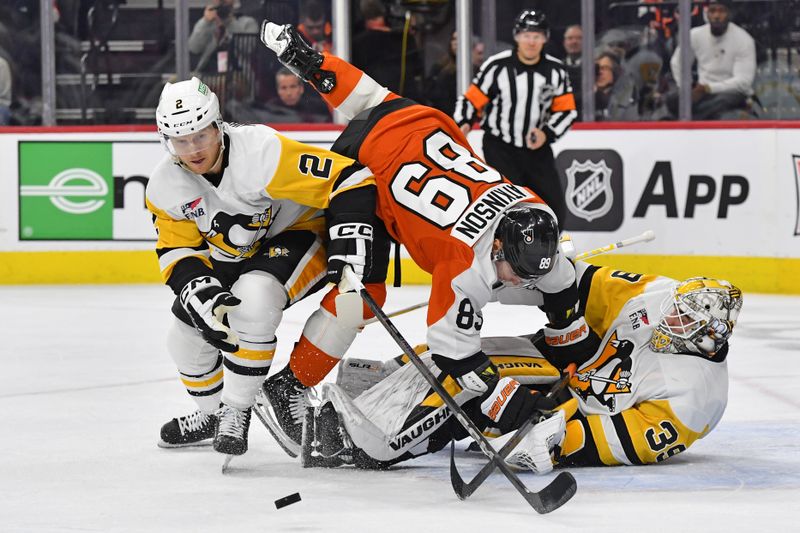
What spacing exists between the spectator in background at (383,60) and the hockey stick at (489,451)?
471 centimetres

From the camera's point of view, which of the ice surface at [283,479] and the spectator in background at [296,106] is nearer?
the ice surface at [283,479]

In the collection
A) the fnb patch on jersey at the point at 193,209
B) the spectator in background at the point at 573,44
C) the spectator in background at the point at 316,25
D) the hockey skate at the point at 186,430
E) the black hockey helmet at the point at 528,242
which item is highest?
the spectator in background at the point at 316,25

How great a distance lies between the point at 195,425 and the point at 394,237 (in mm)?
705

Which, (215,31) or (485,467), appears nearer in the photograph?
(485,467)

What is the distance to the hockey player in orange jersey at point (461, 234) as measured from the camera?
3.17 meters

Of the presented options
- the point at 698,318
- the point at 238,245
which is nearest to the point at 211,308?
the point at 238,245

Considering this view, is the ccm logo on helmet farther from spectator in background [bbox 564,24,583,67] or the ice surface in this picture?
spectator in background [bbox 564,24,583,67]

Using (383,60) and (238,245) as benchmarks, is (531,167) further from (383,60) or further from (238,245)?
(238,245)

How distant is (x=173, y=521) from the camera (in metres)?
2.94

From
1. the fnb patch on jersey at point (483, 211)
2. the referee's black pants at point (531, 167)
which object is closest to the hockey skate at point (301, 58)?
the fnb patch on jersey at point (483, 211)

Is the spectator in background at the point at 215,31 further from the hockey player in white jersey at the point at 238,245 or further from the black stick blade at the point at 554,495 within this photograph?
the black stick blade at the point at 554,495

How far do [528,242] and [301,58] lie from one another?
1.11 meters

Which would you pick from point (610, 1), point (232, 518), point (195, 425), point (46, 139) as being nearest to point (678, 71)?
point (610, 1)

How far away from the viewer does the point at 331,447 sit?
3.43 meters
